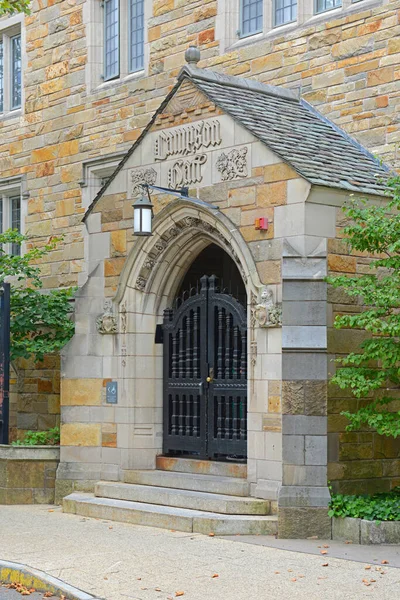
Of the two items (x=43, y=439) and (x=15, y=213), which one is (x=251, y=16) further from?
(x=15, y=213)

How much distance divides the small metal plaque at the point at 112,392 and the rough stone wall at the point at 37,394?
3123mm

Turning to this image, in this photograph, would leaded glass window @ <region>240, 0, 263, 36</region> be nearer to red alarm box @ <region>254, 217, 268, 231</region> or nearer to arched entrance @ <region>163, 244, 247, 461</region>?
arched entrance @ <region>163, 244, 247, 461</region>

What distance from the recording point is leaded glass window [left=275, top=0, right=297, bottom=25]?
1399cm

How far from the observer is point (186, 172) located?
40.8 feet

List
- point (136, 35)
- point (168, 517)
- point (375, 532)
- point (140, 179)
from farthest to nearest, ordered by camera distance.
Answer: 1. point (136, 35)
2. point (140, 179)
3. point (168, 517)
4. point (375, 532)

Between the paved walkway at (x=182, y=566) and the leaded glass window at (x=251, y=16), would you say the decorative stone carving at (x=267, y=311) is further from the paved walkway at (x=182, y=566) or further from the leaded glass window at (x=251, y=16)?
the leaded glass window at (x=251, y=16)

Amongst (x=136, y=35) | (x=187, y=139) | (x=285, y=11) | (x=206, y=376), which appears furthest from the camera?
(x=136, y=35)

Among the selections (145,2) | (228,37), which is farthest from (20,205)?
(228,37)

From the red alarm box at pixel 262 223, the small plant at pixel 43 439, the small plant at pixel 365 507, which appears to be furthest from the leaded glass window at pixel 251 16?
the small plant at pixel 365 507

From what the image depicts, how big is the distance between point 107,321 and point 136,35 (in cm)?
551

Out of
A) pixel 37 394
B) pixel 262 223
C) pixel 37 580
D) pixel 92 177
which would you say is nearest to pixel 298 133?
pixel 262 223

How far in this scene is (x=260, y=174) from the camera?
11.5 metres

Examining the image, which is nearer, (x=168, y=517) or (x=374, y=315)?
(x=374, y=315)

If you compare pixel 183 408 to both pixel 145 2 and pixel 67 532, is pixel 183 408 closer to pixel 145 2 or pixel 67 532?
pixel 67 532
